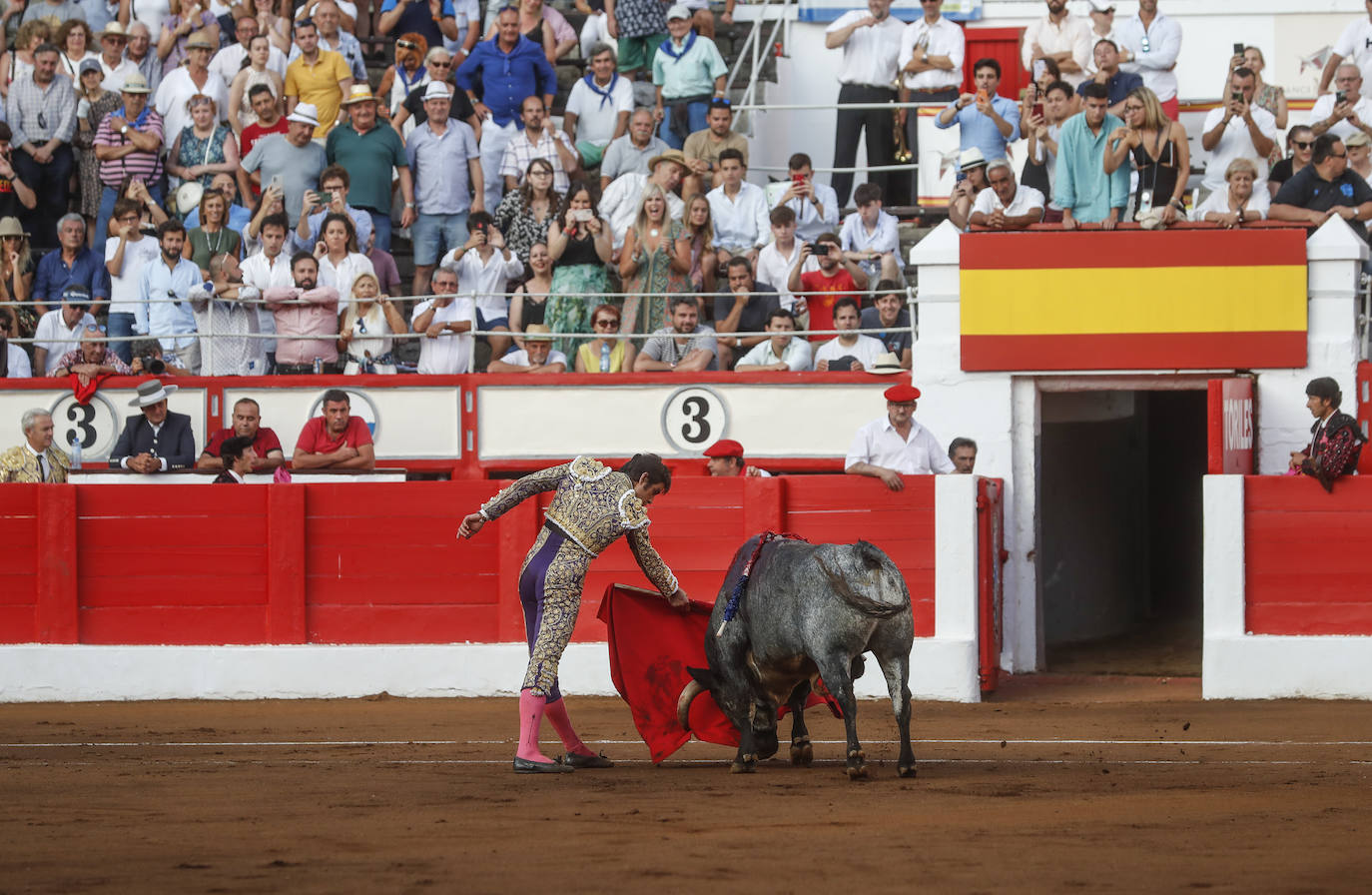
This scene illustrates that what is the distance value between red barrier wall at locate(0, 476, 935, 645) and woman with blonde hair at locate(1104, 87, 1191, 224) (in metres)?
3.03

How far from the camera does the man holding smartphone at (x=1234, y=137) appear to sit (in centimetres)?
1341

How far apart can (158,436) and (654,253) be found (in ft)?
12.0

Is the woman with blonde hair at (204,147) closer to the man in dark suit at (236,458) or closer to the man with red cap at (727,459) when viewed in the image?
the man in dark suit at (236,458)

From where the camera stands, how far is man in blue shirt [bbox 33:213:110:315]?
13.5 metres

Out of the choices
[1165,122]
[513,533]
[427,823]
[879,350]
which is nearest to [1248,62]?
[1165,122]

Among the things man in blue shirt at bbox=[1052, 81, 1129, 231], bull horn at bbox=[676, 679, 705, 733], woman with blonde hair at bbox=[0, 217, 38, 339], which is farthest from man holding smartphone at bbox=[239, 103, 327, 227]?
bull horn at bbox=[676, 679, 705, 733]

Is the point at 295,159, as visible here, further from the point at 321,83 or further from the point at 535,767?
the point at 535,767

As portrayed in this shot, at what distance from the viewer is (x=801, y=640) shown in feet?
24.1

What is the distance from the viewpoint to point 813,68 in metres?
16.7

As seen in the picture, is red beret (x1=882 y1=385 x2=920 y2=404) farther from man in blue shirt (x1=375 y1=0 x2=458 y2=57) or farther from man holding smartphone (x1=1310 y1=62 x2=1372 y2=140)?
man in blue shirt (x1=375 y1=0 x2=458 y2=57)

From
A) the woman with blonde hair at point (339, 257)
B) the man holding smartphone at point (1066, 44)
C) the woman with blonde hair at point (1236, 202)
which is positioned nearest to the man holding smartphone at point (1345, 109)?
the woman with blonde hair at point (1236, 202)

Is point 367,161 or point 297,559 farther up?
point 367,161

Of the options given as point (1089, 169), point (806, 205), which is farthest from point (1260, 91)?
point (806, 205)

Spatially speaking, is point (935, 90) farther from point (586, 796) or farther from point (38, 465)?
point (586, 796)
